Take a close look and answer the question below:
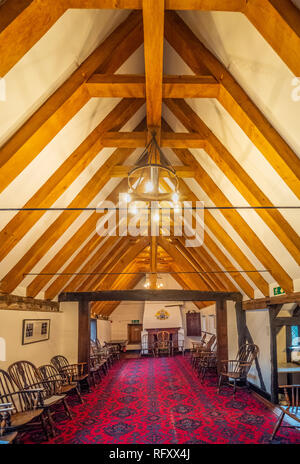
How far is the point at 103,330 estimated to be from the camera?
15344 mm

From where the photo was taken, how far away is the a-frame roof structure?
2721 mm

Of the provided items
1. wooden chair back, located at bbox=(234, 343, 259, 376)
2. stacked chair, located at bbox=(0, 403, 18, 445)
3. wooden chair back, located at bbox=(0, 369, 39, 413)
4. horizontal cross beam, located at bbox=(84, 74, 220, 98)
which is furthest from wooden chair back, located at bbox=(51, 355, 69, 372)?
horizontal cross beam, located at bbox=(84, 74, 220, 98)

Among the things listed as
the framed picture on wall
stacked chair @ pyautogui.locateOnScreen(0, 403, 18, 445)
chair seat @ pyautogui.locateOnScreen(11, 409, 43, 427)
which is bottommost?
chair seat @ pyautogui.locateOnScreen(11, 409, 43, 427)

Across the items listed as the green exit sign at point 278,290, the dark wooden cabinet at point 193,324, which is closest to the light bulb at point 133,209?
the green exit sign at point 278,290

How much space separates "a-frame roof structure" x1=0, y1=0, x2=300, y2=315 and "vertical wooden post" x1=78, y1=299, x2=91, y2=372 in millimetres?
3372

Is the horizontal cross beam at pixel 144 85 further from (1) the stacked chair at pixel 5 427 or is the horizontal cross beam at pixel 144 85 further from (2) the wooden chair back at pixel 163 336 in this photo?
(2) the wooden chair back at pixel 163 336

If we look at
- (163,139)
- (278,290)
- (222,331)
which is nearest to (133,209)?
(163,139)

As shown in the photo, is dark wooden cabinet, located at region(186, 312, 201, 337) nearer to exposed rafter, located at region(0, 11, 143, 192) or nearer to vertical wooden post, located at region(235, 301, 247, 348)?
vertical wooden post, located at region(235, 301, 247, 348)

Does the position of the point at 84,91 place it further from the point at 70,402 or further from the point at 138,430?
the point at 70,402

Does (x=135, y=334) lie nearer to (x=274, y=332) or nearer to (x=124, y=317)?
(x=124, y=317)

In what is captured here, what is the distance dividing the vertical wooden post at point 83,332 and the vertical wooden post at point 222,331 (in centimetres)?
409

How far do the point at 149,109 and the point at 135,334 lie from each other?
1525cm

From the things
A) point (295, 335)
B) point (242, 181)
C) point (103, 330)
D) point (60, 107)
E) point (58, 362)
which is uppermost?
point (60, 107)
